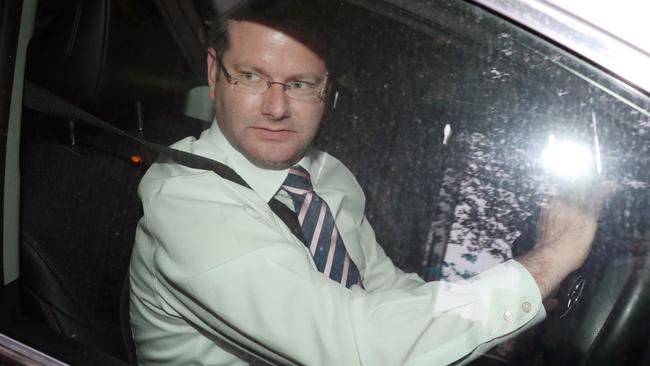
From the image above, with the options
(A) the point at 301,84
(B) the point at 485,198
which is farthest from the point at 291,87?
(B) the point at 485,198

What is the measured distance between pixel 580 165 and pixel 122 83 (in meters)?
1.04

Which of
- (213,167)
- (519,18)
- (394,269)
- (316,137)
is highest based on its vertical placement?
(519,18)

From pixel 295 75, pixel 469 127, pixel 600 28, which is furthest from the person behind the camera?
pixel 295 75

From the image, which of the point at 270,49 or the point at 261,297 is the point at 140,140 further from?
the point at 261,297

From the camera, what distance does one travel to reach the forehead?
4.18 ft

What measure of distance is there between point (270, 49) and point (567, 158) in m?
0.63

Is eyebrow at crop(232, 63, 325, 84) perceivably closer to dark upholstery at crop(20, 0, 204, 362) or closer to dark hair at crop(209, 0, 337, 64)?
dark hair at crop(209, 0, 337, 64)

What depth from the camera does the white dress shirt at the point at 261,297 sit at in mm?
1124

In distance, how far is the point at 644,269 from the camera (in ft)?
3.42

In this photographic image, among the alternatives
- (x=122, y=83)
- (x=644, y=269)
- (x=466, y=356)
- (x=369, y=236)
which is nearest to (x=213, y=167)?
(x=122, y=83)

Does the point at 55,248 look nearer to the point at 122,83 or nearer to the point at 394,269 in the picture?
the point at 122,83

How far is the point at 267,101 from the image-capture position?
1.33m

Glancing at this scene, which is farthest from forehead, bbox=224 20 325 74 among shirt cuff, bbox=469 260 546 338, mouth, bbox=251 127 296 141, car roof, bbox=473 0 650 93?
shirt cuff, bbox=469 260 546 338

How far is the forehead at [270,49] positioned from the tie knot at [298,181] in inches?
11.3
